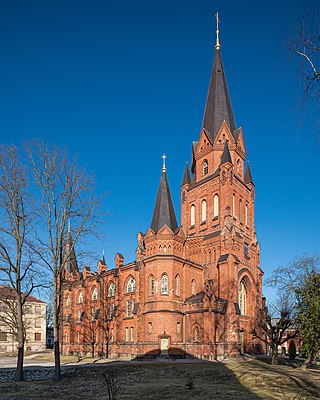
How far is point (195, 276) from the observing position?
47688mm

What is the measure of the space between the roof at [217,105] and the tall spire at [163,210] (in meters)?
9.88

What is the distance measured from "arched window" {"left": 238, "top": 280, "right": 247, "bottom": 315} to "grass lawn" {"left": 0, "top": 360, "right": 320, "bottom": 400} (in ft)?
61.9

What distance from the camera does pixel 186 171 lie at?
5731 centimetres

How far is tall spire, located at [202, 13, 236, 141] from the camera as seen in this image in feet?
179

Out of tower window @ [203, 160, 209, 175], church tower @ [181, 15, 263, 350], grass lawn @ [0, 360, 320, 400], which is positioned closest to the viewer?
grass lawn @ [0, 360, 320, 400]

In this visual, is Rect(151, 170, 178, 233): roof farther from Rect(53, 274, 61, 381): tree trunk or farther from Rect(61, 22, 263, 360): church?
Rect(53, 274, 61, 381): tree trunk

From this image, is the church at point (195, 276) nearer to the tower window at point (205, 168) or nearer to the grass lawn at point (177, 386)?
the tower window at point (205, 168)

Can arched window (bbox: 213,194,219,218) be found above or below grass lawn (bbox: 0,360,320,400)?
above

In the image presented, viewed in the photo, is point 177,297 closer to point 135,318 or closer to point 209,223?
point 135,318

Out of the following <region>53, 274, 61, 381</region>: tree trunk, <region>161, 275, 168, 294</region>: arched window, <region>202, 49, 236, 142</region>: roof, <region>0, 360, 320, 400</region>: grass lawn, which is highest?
<region>202, 49, 236, 142</region>: roof

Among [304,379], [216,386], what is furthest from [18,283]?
[304,379]

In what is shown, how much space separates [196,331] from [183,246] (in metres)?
9.29

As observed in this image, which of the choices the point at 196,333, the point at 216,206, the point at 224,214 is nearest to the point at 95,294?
the point at 196,333

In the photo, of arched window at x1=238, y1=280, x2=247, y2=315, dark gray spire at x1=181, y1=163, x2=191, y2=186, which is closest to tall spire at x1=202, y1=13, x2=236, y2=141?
dark gray spire at x1=181, y1=163, x2=191, y2=186
